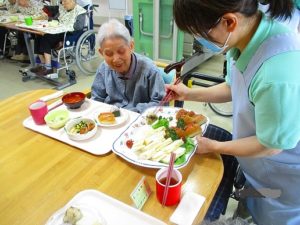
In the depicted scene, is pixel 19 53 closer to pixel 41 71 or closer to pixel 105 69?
pixel 41 71

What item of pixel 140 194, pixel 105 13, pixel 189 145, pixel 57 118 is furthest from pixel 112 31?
pixel 105 13

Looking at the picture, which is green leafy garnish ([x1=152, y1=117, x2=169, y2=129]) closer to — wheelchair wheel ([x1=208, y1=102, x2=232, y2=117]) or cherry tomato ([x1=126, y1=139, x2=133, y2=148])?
cherry tomato ([x1=126, y1=139, x2=133, y2=148])

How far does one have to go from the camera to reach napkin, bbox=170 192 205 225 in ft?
2.60

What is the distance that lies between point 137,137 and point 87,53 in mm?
3582

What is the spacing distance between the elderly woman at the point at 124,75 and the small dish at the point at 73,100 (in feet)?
0.87

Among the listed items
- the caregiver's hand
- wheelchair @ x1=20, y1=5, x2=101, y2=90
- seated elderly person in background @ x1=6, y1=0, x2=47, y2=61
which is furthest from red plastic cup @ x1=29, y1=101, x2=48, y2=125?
seated elderly person in background @ x1=6, y1=0, x2=47, y2=61

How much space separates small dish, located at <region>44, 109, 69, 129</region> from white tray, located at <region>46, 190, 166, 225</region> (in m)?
0.47

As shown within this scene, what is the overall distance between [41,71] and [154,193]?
11.8ft

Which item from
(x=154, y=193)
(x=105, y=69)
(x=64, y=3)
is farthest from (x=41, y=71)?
(x=154, y=193)

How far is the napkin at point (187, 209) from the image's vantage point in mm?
791

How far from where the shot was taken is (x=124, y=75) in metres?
1.61

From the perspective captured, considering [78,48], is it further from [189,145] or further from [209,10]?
[209,10]

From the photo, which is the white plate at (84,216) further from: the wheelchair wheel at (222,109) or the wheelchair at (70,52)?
the wheelchair at (70,52)

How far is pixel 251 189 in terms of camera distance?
42.8 inches
